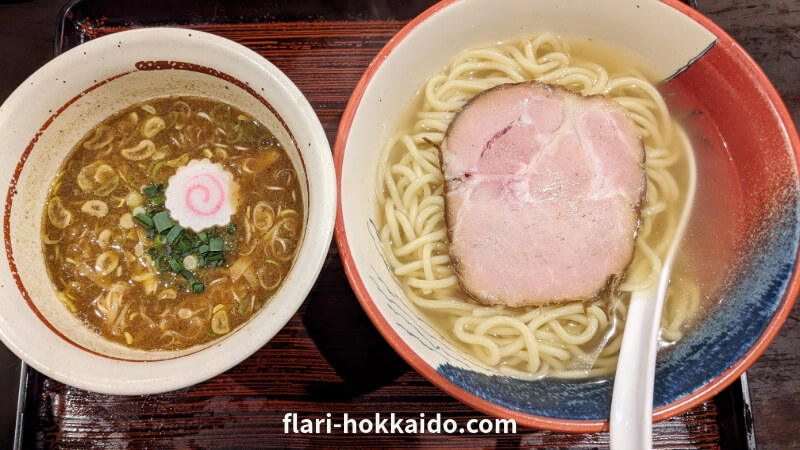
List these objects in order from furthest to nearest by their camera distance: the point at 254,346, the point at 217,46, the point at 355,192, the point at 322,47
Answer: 1. the point at 322,47
2. the point at 355,192
3. the point at 217,46
4. the point at 254,346

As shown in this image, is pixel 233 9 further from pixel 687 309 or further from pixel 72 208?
pixel 687 309

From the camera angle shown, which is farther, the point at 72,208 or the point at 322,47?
the point at 322,47

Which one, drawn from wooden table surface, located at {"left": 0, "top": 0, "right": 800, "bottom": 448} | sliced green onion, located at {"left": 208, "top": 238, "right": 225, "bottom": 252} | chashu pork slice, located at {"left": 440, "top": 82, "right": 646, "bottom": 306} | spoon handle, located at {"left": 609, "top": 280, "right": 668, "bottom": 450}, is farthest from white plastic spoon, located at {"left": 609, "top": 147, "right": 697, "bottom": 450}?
sliced green onion, located at {"left": 208, "top": 238, "right": 225, "bottom": 252}

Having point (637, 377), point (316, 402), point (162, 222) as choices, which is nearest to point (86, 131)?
point (162, 222)

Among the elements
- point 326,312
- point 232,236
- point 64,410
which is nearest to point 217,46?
point 232,236

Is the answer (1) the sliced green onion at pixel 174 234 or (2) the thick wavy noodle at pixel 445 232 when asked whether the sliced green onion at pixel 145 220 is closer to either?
(1) the sliced green onion at pixel 174 234

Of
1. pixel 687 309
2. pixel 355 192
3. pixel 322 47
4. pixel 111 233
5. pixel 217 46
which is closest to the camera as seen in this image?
pixel 217 46

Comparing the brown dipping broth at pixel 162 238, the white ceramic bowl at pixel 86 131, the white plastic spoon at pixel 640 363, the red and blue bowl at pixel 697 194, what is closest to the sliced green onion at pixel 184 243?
the brown dipping broth at pixel 162 238

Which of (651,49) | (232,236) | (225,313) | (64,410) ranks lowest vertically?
(64,410)
